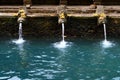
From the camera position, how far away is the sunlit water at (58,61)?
47.6ft

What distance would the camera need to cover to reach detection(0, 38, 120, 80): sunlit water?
1450cm

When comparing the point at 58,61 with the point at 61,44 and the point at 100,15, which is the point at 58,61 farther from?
the point at 100,15

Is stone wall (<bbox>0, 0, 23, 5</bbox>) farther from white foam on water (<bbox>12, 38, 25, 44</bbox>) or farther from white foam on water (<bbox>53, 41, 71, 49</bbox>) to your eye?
white foam on water (<bbox>53, 41, 71, 49</bbox>)

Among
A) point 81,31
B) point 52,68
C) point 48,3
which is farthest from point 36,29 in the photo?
point 52,68

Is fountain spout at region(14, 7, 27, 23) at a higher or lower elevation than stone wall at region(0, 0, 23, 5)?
lower

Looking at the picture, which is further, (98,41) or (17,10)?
(17,10)

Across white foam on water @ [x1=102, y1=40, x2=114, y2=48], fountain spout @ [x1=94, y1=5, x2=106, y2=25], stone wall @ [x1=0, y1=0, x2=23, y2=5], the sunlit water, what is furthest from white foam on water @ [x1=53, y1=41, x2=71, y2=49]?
stone wall @ [x1=0, y1=0, x2=23, y2=5]

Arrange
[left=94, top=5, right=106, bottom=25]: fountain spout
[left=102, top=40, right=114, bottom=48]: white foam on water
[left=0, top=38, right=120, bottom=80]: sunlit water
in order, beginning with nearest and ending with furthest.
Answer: [left=0, top=38, right=120, bottom=80]: sunlit water → [left=102, top=40, right=114, bottom=48]: white foam on water → [left=94, top=5, right=106, bottom=25]: fountain spout

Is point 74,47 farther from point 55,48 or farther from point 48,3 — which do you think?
point 48,3

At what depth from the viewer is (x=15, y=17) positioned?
20.9 meters

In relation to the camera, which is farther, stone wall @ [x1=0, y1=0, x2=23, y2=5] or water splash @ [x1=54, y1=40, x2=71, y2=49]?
stone wall @ [x1=0, y1=0, x2=23, y2=5]

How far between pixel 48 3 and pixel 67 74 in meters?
10.8

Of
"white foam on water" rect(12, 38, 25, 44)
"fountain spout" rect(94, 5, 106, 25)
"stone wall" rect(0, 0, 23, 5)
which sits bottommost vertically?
"white foam on water" rect(12, 38, 25, 44)

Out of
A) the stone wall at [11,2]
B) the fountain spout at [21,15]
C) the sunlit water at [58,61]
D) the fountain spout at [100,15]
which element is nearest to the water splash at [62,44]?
the sunlit water at [58,61]
